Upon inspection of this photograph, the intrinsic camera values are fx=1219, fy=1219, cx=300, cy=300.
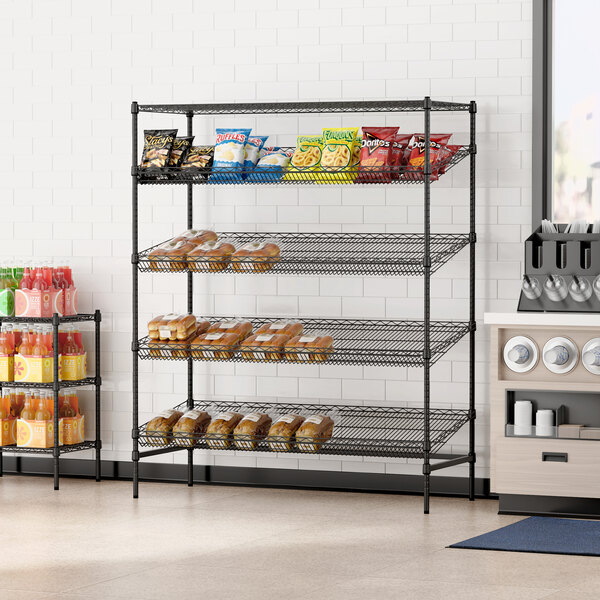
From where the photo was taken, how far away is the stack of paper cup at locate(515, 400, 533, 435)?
559 centimetres

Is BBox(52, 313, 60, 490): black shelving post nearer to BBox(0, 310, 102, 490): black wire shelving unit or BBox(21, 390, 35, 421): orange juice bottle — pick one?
BBox(0, 310, 102, 490): black wire shelving unit

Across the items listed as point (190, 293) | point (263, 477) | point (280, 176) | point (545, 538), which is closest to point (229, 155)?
point (280, 176)

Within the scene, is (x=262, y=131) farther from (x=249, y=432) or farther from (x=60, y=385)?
(x=60, y=385)

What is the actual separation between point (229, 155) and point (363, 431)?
1552 mm

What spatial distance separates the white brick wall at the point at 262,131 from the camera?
6141 mm

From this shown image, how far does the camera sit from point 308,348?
232 inches

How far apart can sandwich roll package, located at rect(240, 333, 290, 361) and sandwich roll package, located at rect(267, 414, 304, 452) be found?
33 cm

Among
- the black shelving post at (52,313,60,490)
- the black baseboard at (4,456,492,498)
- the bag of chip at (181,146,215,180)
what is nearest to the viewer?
the bag of chip at (181,146,215,180)

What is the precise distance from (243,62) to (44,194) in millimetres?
1387

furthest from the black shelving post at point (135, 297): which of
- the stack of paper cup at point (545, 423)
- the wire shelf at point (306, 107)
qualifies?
the stack of paper cup at point (545, 423)

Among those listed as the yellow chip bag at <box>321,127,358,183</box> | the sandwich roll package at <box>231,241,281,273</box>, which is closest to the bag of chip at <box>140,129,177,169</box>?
the sandwich roll package at <box>231,241,281,273</box>

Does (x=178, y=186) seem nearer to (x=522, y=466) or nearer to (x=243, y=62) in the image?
(x=243, y=62)

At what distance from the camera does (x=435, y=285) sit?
20.5 ft

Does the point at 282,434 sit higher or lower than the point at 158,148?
lower
